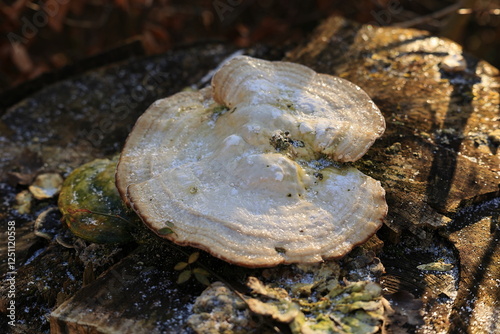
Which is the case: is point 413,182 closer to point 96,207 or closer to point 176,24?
point 96,207

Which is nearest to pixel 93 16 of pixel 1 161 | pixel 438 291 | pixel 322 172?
pixel 1 161

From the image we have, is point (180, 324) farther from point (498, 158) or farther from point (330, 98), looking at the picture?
point (498, 158)

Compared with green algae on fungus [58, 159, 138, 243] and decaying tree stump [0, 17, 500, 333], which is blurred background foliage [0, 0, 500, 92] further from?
green algae on fungus [58, 159, 138, 243]

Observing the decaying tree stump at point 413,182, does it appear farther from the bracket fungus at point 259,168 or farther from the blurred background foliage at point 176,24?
the blurred background foliage at point 176,24

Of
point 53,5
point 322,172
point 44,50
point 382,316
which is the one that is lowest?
point 44,50

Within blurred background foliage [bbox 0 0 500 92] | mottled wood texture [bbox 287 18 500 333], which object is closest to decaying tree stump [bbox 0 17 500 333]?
mottled wood texture [bbox 287 18 500 333]

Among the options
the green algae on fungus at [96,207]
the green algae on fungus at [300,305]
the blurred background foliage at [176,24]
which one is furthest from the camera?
the blurred background foliage at [176,24]

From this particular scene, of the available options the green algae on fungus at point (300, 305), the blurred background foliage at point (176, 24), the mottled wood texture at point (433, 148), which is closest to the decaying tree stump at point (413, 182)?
the mottled wood texture at point (433, 148)
